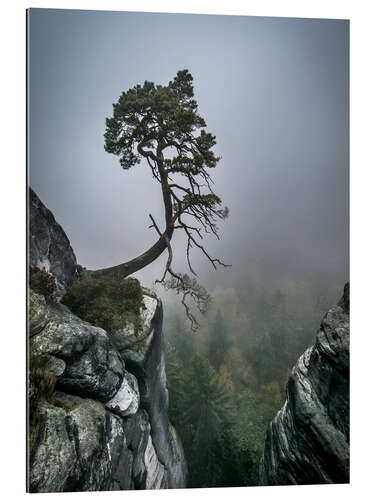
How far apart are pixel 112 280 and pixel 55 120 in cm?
305

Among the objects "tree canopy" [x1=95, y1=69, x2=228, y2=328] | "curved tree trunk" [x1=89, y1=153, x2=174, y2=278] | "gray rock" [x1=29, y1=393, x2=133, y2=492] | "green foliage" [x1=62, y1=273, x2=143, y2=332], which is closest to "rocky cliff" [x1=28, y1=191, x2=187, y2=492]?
"gray rock" [x1=29, y1=393, x2=133, y2=492]

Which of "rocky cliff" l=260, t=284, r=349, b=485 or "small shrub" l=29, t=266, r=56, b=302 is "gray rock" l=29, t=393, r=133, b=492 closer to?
"small shrub" l=29, t=266, r=56, b=302

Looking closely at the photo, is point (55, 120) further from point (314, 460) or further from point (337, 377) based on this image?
point (314, 460)

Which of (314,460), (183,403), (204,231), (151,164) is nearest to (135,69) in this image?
(151,164)

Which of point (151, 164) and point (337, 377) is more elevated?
point (151, 164)

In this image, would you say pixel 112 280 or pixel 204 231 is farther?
pixel 204 231

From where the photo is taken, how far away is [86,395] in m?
3.69

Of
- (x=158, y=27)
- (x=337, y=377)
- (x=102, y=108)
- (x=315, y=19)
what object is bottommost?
(x=337, y=377)

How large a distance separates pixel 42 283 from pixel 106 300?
1121 millimetres

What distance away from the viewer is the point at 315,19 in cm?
470

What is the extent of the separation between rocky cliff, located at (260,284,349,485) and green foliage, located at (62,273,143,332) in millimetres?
3413

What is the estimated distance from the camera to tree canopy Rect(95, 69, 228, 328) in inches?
188

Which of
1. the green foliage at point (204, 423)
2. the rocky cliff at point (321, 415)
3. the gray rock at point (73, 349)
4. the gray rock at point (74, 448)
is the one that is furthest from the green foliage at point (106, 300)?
the green foliage at point (204, 423)

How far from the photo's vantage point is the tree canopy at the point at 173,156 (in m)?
4.77
